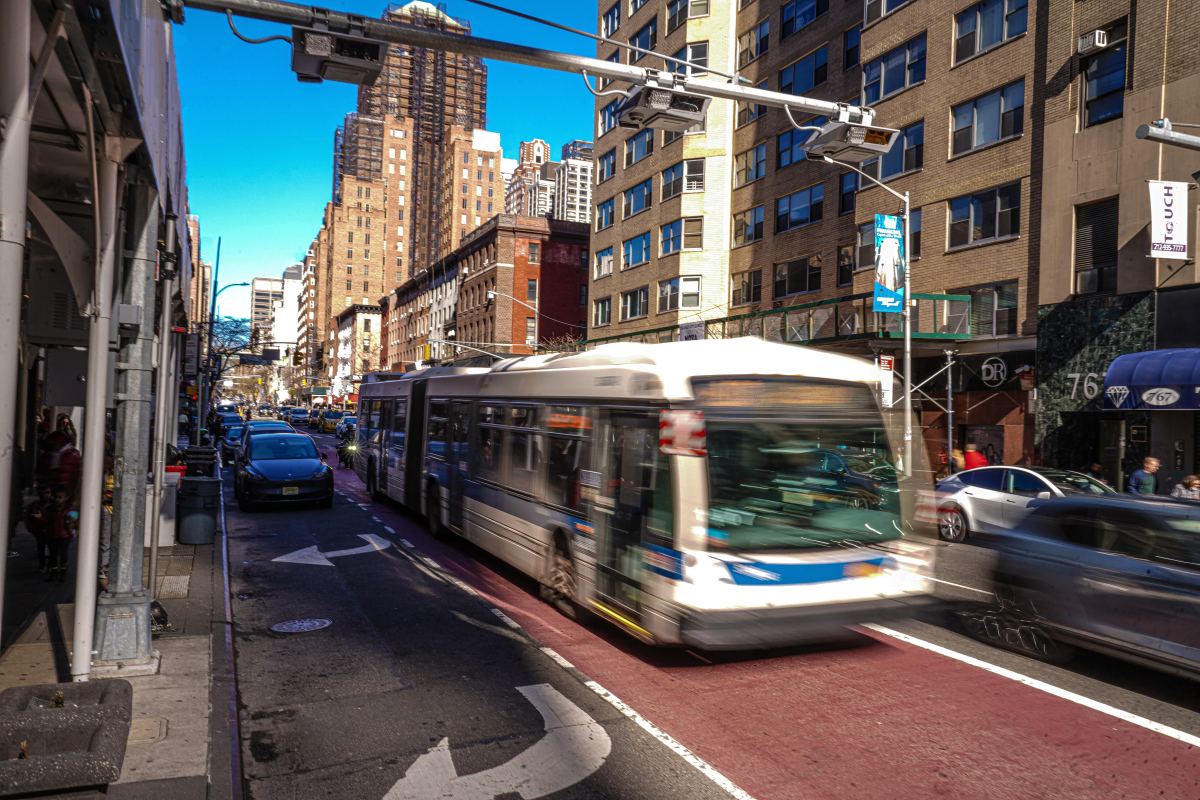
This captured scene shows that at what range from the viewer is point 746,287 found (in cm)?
3766

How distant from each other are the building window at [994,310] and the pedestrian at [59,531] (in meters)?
23.2

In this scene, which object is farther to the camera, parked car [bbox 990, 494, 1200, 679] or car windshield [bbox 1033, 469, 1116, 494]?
car windshield [bbox 1033, 469, 1116, 494]

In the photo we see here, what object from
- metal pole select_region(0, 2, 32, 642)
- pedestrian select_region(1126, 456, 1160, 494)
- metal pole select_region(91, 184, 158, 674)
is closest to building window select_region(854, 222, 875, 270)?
pedestrian select_region(1126, 456, 1160, 494)

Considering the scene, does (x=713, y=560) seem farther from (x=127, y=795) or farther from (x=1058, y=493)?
(x=1058, y=493)

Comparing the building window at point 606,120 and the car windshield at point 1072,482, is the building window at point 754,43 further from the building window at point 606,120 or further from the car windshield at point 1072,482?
the car windshield at point 1072,482

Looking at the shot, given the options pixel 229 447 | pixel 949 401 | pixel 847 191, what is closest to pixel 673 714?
pixel 949 401

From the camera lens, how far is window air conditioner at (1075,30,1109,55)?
70.2 feet

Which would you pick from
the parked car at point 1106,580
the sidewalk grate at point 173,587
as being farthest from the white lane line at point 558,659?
the sidewalk grate at point 173,587

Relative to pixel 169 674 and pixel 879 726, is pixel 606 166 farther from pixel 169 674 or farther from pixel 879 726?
pixel 879 726

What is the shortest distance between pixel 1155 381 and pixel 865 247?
1200cm

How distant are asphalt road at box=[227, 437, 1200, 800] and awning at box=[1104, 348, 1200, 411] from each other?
12198 mm

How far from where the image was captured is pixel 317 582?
1163 centimetres

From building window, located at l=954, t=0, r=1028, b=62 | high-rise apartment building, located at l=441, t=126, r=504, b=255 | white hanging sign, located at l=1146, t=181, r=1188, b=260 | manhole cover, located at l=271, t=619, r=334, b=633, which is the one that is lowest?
manhole cover, located at l=271, t=619, r=334, b=633

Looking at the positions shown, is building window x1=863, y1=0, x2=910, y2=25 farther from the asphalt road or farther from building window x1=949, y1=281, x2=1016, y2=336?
the asphalt road
